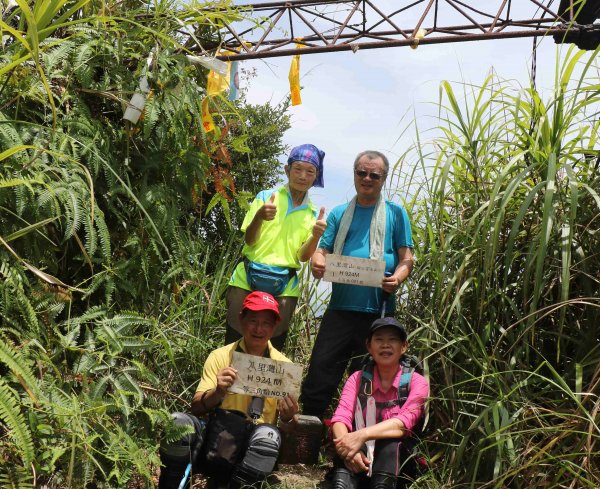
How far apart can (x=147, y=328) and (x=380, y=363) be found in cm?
122

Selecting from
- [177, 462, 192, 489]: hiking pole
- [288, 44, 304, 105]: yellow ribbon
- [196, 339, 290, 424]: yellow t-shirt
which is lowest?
[177, 462, 192, 489]: hiking pole

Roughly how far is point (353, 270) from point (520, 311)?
0.85 metres

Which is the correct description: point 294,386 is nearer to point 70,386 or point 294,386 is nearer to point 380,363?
point 380,363

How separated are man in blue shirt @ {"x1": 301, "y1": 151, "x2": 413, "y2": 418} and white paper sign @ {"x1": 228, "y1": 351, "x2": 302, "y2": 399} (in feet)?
2.16

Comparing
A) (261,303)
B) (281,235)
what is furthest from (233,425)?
(281,235)

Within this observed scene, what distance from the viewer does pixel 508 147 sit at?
12.7ft

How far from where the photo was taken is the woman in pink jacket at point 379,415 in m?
3.30

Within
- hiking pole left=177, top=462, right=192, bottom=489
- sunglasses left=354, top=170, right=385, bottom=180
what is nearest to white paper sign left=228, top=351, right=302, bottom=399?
hiking pole left=177, top=462, right=192, bottom=489

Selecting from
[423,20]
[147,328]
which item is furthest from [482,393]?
[423,20]

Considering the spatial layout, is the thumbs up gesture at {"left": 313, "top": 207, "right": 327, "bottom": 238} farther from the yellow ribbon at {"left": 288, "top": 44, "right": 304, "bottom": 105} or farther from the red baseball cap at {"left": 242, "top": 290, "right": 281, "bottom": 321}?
the yellow ribbon at {"left": 288, "top": 44, "right": 304, "bottom": 105}

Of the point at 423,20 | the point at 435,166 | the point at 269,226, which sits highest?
the point at 423,20

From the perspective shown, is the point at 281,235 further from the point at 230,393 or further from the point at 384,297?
the point at 230,393

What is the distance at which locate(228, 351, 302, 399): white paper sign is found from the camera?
327cm

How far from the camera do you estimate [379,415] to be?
11.4 ft
